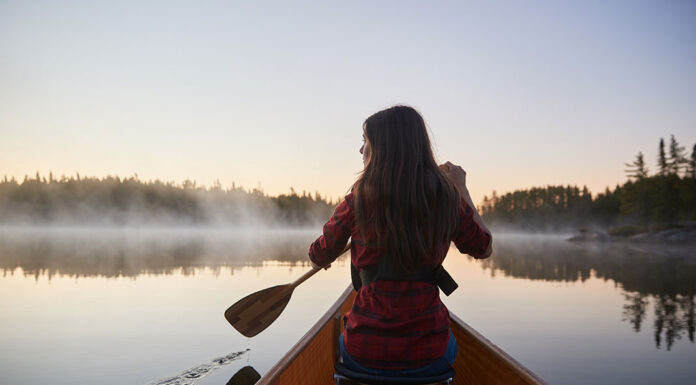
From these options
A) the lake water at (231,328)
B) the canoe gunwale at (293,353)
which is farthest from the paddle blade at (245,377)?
the canoe gunwale at (293,353)

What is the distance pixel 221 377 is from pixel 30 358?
94.2 inches

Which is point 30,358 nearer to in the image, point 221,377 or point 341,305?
point 221,377

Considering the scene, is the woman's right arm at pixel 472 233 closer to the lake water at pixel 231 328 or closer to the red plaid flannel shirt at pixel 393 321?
the red plaid flannel shirt at pixel 393 321

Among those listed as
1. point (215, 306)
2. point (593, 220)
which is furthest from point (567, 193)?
point (215, 306)

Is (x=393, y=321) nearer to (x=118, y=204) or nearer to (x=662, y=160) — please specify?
(x=662, y=160)

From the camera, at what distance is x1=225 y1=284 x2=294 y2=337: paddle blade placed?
312cm

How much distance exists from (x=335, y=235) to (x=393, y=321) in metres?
0.34

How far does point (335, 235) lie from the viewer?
1602 mm

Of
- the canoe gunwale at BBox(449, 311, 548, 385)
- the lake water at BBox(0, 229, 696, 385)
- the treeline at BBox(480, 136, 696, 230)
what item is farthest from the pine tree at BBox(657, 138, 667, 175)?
the canoe gunwale at BBox(449, 311, 548, 385)

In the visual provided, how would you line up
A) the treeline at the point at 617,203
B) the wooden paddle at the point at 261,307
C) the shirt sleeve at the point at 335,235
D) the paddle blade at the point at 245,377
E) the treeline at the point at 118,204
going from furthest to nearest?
the treeline at the point at 118,204, the treeline at the point at 617,203, the paddle blade at the point at 245,377, the wooden paddle at the point at 261,307, the shirt sleeve at the point at 335,235

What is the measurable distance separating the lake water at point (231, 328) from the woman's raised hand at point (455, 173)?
3.67 m

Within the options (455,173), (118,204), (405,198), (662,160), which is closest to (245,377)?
(455,173)

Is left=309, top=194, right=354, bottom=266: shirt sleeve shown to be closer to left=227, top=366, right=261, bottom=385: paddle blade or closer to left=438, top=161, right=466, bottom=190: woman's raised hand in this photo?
left=438, top=161, right=466, bottom=190: woman's raised hand

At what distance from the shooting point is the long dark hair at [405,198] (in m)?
1.46
